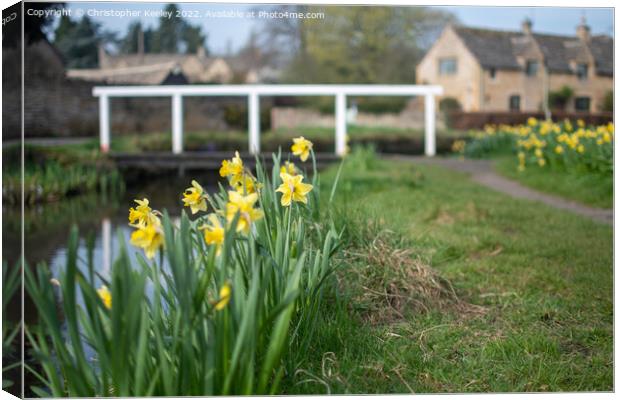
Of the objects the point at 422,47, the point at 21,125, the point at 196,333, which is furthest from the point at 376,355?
the point at 422,47

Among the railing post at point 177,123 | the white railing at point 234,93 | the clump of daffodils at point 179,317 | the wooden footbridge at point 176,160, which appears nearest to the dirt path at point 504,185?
the white railing at point 234,93

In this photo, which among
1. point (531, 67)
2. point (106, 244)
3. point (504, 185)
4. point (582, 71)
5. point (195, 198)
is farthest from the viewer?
point (504, 185)

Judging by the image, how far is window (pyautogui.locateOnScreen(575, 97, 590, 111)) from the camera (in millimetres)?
4881

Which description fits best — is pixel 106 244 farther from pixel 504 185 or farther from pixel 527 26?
pixel 504 185

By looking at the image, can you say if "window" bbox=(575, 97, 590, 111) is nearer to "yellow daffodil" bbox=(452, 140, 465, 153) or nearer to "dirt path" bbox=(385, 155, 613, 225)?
"dirt path" bbox=(385, 155, 613, 225)

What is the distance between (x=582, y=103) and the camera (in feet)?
16.4

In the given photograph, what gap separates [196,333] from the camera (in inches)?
82.2

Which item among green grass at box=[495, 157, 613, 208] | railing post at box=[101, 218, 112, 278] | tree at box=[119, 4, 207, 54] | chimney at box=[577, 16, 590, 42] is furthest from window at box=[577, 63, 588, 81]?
railing post at box=[101, 218, 112, 278]

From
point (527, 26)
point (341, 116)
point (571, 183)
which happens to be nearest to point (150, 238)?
point (527, 26)

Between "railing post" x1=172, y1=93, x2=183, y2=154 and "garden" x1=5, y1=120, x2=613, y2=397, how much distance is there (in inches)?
33.4

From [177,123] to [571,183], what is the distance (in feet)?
10.9

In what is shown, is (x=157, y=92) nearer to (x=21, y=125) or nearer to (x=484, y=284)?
(x=484, y=284)

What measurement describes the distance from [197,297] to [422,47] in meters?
4.83

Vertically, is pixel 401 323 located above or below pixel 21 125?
below
